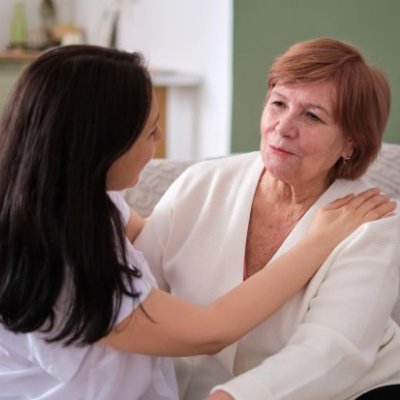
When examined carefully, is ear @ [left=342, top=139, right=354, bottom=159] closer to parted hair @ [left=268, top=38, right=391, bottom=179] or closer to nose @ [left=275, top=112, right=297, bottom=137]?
parted hair @ [left=268, top=38, right=391, bottom=179]

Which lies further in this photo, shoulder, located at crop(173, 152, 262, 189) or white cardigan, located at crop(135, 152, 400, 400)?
shoulder, located at crop(173, 152, 262, 189)

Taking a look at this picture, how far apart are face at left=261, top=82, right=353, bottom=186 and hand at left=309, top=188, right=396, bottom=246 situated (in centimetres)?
10

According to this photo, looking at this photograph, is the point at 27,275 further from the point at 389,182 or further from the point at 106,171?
the point at 389,182

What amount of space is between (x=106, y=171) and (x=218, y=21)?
82.9 inches

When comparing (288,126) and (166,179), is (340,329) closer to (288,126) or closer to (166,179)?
(288,126)

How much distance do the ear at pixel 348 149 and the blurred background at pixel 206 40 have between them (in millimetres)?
449

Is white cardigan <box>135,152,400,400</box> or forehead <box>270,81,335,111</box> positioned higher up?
forehead <box>270,81,335,111</box>

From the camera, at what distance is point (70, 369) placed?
3.81 feet

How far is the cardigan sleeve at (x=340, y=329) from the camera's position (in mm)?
1188

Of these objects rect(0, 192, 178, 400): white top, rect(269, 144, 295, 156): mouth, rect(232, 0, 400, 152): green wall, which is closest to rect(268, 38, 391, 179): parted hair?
rect(269, 144, 295, 156): mouth

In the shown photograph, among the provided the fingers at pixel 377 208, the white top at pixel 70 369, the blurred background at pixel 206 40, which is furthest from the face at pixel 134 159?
the fingers at pixel 377 208

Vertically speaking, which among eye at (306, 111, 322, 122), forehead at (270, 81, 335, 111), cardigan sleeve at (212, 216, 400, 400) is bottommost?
cardigan sleeve at (212, 216, 400, 400)

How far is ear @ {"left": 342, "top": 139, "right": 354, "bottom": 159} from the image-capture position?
1439 mm

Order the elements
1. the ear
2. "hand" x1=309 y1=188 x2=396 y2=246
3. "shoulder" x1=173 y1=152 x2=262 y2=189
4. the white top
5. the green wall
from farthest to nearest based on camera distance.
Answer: the green wall, "shoulder" x1=173 y1=152 x2=262 y2=189, the ear, "hand" x1=309 y1=188 x2=396 y2=246, the white top
